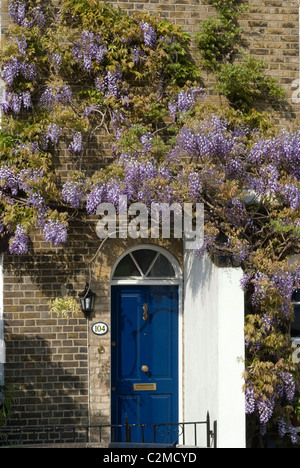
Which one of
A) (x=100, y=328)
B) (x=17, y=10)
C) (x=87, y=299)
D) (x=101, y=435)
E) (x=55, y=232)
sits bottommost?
(x=101, y=435)

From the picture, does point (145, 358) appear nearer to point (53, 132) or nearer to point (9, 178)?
point (9, 178)

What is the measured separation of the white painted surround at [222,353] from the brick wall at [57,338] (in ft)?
3.95

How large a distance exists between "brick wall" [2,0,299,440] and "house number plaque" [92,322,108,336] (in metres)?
0.06

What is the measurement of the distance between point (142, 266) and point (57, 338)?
1.34 meters

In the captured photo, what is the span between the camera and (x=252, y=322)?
25.8ft

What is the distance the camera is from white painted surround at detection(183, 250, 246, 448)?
7547 mm

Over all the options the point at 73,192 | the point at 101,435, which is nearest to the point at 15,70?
the point at 73,192

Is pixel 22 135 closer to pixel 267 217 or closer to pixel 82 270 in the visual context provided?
pixel 82 270

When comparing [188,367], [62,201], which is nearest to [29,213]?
[62,201]

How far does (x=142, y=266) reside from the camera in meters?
9.14

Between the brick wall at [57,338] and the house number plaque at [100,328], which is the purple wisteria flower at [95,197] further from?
the house number plaque at [100,328]

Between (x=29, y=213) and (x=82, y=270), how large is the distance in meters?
0.93

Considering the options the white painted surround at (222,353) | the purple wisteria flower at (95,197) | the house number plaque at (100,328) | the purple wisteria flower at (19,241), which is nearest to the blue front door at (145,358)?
the house number plaque at (100,328)

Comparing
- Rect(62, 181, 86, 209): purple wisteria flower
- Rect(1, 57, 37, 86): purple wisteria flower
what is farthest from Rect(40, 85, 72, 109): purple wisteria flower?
Rect(62, 181, 86, 209): purple wisteria flower
